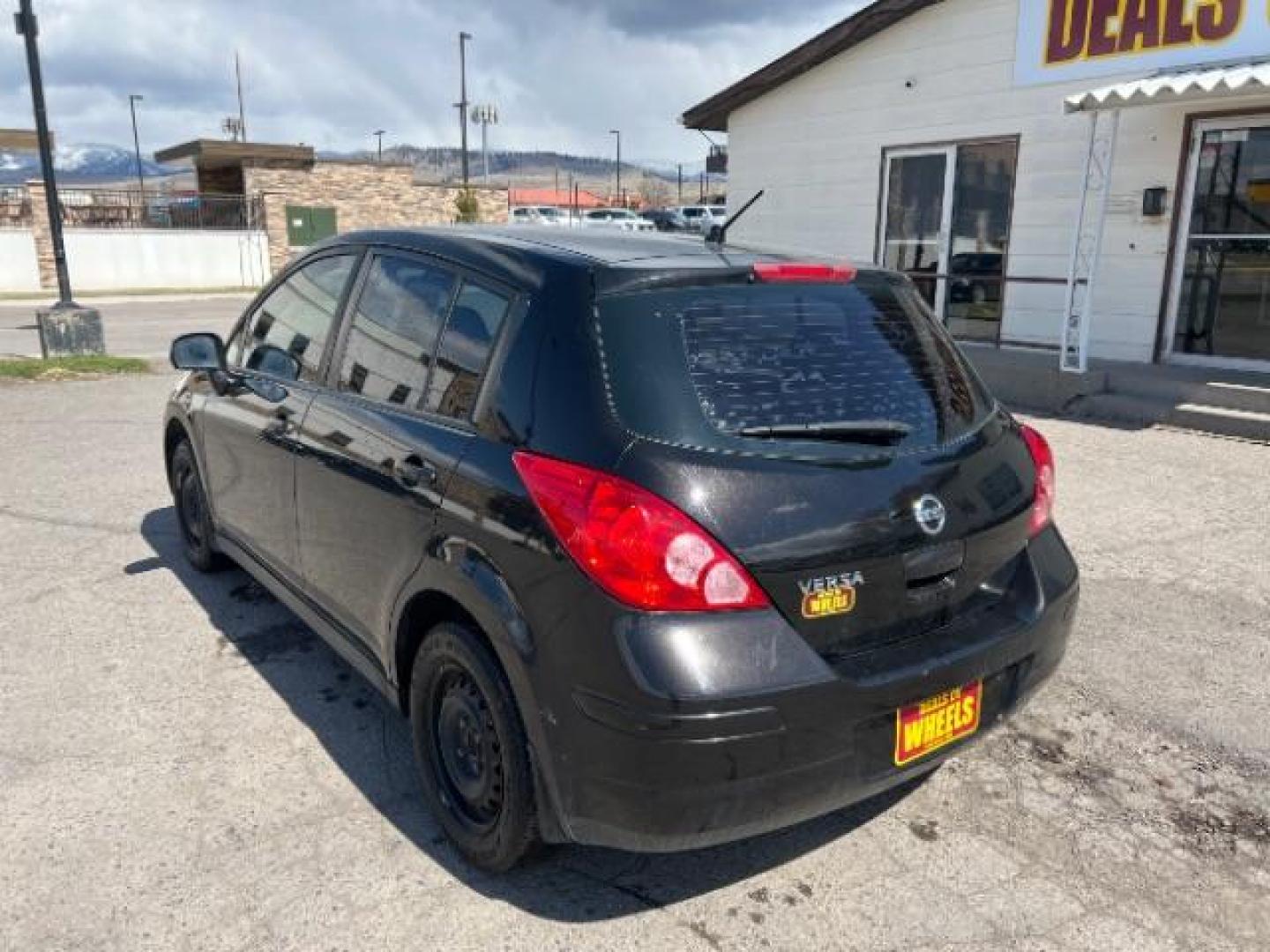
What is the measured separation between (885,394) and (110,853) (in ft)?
8.18

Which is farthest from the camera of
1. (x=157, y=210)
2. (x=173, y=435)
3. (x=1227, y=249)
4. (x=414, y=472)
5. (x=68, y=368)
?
(x=157, y=210)

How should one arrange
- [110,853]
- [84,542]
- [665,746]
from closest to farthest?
[665,746]
[110,853]
[84,542]

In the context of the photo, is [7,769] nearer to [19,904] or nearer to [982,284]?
[19,904]

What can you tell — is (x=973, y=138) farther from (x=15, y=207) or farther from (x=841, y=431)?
(x=15, y=207)

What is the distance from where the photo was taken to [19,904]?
2.42 metres

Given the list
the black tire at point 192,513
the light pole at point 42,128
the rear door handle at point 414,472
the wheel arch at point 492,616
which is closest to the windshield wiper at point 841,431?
the wheel arch at point 492,616

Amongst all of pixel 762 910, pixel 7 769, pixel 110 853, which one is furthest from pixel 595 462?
pixel 7 769

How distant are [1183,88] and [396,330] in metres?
7.42

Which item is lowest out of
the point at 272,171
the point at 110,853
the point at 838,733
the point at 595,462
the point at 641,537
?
the point at 110,853

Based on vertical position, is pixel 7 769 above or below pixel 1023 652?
below

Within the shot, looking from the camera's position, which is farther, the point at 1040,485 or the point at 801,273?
the point at 1040,485

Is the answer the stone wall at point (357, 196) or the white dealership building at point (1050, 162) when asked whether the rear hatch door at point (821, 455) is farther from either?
the stone wall at point (357, 196)

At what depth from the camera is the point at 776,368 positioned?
2414mm

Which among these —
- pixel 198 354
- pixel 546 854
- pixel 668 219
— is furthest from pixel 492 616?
pixel 668 219
